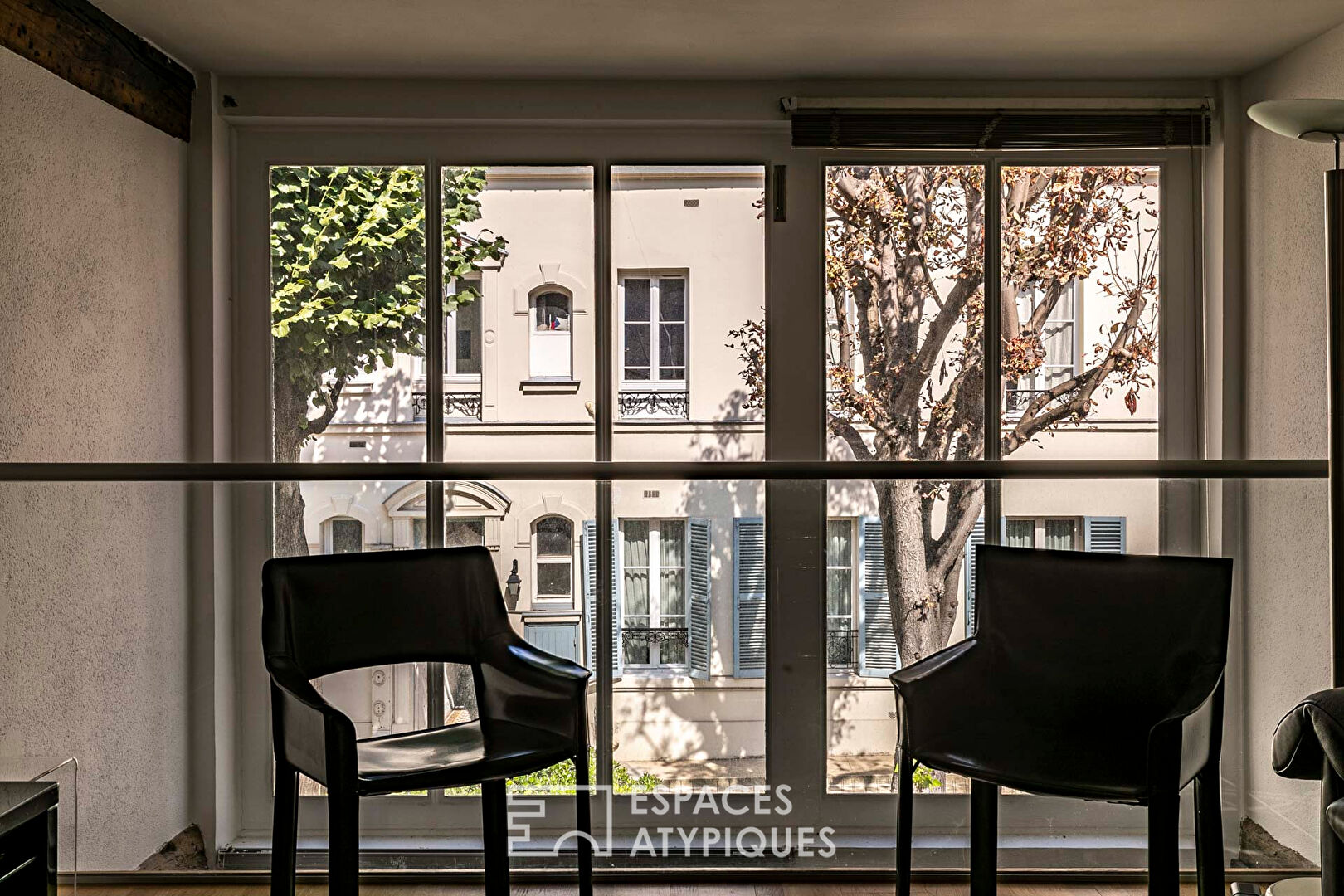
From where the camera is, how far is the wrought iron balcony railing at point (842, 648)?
2.43 metres

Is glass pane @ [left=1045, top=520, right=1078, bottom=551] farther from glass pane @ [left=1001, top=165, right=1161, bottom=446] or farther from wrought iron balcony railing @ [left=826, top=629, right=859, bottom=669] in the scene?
glass pane @ [left=1001, top=165, right=1161, bottom=446]

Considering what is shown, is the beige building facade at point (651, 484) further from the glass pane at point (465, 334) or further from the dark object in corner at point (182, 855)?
the dark object in corner at point (182, 855)

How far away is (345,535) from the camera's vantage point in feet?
9.58

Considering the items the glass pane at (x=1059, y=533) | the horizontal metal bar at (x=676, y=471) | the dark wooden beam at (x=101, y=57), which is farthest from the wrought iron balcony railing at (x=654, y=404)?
the dark wooden beam at (x=101, y=57)

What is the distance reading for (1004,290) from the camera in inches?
152

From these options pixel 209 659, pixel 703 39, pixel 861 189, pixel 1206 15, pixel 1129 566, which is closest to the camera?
pixel 1129 566

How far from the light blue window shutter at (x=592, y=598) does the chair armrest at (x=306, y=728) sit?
0.77 metres

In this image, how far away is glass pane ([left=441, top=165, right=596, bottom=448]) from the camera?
12.7 feet

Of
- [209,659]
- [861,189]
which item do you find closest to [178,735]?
[209,659]

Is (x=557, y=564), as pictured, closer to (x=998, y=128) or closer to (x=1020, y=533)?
(x=1020, y=533)

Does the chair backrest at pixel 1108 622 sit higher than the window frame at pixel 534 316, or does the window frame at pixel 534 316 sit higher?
the window frame at pixel 534 316

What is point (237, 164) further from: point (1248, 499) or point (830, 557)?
point (1248, 499)

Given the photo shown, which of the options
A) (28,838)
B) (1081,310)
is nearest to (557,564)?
(28,838)

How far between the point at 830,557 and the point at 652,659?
57 centimetres
